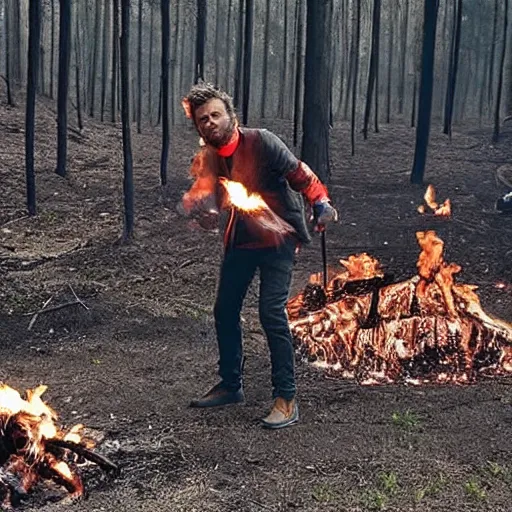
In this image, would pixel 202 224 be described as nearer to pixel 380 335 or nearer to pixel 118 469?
pixel 118 469

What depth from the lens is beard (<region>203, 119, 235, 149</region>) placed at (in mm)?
4234

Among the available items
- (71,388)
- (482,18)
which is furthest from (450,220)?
(482,18)

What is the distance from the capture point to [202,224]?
15.2 feet

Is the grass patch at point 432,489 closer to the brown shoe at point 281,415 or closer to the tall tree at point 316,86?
the brown shoe at point 281,415

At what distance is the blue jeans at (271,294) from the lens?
177 inches

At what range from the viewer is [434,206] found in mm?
12742

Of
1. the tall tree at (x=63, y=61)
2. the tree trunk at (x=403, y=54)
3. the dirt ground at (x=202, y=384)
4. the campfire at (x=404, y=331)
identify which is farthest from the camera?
the tree trunk at (x=403, y=54)

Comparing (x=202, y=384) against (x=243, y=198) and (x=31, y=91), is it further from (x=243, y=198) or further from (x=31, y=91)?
(x=31, y=91)

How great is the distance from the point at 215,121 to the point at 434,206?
9.11m

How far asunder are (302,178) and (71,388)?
221cm

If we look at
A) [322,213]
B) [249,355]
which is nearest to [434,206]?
[249,355]

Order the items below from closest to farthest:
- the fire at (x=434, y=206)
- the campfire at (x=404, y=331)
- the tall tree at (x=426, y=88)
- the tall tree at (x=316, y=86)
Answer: the campfire at (x=404, y=331)
the tall tree at (x=316, y=86)
the fire at (x=434, y=206)
the tall tree at (x=426, y=88)

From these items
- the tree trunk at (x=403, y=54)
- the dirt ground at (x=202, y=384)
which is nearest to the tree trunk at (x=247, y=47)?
the dirt ground at (x=202, y=384)

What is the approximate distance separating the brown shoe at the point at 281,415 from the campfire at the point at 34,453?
101 cm
